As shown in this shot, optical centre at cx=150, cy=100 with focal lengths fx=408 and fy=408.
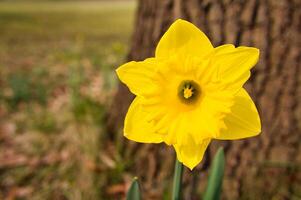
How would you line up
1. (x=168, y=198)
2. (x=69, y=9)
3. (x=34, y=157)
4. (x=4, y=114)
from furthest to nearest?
1. (x=69, y=9)
2. (x=4, y=114)
3. (x=34, y=157)
4. (x=168, y=198)

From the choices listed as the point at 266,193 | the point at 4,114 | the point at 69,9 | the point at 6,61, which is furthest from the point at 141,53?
the point at 69,9

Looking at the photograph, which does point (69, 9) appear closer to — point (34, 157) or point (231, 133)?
point (34, 157)

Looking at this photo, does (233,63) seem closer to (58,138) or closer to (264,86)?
(264,86)

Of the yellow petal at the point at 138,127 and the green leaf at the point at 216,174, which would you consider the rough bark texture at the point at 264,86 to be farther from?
the yellow petal at the point at 138,127

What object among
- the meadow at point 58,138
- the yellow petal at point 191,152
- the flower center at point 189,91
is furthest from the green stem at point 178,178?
the meadow at point 58,138

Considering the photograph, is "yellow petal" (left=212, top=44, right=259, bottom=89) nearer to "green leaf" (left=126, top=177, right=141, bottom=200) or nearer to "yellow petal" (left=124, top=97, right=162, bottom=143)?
"yellow petal" (left=124, top=97, right=162, bottom=143)

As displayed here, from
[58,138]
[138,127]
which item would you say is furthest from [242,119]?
[58,138]
